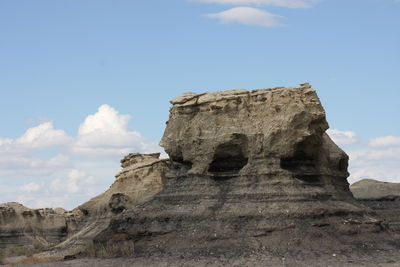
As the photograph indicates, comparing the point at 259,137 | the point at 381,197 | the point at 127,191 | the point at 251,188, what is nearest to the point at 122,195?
the point at 127,191

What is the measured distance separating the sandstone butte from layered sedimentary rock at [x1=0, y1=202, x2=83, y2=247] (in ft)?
100

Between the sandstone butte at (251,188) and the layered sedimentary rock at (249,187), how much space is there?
0.05m

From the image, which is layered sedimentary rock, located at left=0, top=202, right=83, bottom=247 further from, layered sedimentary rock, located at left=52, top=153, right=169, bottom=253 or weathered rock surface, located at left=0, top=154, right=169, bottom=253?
layered sedimentary rock, located at left=52, top=153, right=169, bottom=253

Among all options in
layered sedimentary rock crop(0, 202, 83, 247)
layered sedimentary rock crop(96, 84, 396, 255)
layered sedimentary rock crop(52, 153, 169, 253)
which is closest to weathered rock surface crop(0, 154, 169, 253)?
layered sedimentary rock crop(52, 153, 169, 253)

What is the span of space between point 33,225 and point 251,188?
40.9 meters

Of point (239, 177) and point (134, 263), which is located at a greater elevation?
point (239, 177)

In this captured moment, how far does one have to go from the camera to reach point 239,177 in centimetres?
3797

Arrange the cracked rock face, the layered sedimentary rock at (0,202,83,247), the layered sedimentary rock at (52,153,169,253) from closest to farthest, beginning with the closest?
1. the cracked rock face
2. the layered sedimentary rock at (52,153,169,253)
3. the layered sedimentary rock at (0,202,83,247)

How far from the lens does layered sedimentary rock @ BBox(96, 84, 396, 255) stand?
115 ft

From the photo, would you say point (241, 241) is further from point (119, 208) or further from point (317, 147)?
point (119, 208)

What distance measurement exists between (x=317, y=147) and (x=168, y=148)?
8254mm

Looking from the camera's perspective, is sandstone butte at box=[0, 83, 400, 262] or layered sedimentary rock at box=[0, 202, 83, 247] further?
layered sedimentary rock at box=[0, 202, 83, 247]

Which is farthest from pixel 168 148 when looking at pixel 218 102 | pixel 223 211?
pixel 223 211

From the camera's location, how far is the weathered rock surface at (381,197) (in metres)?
56.6
